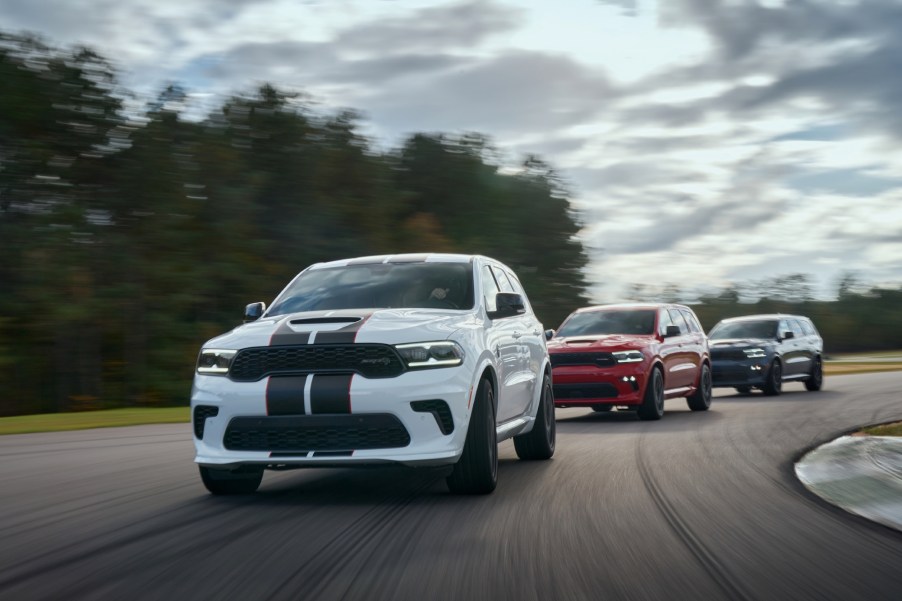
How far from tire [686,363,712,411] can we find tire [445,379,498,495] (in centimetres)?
1196

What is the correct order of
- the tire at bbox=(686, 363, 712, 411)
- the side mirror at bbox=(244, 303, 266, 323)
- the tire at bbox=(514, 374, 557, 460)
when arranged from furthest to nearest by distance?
the tire at bbox=(686, 363, 712, 411)
the tire at bbox=(514, 374, 557, 460)
the side mirror at bbox=(244, 303, 266, 323)

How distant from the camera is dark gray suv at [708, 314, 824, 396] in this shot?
2406 centimetres

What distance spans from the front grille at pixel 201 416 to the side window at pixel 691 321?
13598 millimetres

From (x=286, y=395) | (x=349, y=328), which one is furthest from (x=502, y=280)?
(x=286, y=395)

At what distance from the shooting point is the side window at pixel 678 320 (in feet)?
63.8

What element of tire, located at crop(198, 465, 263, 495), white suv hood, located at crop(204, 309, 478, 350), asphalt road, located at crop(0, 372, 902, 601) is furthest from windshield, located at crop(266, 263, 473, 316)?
asphalt road, located at crop(0, 372, 902, 601)

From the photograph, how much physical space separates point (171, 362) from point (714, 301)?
9396 centimetres

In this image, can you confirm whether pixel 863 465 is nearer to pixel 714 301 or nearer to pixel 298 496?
pixel 298 496

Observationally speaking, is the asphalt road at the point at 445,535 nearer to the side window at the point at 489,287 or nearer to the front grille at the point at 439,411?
the front grille at the point at 439,411

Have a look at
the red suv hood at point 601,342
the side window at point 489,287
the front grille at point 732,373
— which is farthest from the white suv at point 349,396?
the front grille at point 732,373

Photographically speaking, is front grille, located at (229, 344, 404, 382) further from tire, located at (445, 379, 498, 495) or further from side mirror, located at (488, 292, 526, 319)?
side mirror, located at (488, 292, 526, 319)

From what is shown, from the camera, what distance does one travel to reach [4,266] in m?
36.6

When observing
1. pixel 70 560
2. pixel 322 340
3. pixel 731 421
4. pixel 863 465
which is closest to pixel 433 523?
pixel 322 340

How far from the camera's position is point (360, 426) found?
756cm
